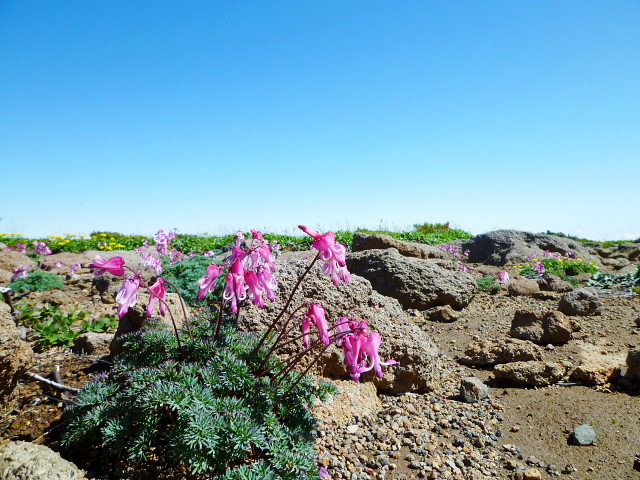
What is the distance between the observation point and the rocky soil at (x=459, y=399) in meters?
3.11

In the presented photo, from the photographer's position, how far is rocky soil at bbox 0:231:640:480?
3113mm

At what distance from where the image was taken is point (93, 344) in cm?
449

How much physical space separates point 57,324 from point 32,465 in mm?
3776

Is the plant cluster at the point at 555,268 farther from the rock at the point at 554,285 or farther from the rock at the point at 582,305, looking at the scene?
the rock at the point at 582,305

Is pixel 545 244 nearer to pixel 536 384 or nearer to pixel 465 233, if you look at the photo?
pixel 465 233

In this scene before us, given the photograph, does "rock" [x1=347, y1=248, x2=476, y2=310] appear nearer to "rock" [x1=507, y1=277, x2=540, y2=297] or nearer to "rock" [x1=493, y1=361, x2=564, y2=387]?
"rock" [x1=507, y1=277, x2=540, y2=297]

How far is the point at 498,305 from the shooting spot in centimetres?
773

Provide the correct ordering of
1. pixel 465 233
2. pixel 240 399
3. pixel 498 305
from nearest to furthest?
pixel 240 399 < pixel 498 305 < pixel 465 233

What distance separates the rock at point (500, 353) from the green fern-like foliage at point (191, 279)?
3286mm

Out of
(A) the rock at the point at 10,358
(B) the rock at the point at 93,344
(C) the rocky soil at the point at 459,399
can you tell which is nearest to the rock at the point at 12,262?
(C) the rocky soil at the point at 459,399

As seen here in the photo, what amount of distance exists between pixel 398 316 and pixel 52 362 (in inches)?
136

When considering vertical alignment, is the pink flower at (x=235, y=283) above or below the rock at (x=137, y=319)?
above

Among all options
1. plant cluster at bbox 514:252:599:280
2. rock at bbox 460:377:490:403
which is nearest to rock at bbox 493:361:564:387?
rock at bbox 460:377:490:403

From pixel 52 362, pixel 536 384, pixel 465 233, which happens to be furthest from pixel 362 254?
pixel 465 233
